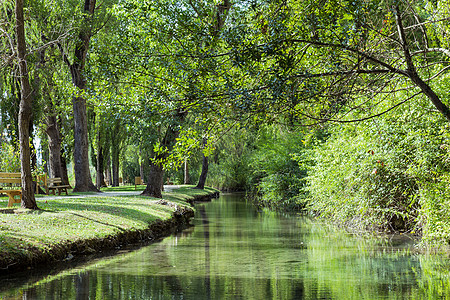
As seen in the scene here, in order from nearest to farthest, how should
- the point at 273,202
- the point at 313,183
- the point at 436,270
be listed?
the point at 436,270, the point at 313,183, the point at 273,202

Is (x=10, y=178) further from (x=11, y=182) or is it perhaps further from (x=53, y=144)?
(x=53, y=144)

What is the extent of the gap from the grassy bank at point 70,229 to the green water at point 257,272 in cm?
67

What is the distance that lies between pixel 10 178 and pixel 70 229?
13.2 feet

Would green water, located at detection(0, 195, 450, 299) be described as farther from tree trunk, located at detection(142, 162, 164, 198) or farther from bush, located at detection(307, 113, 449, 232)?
tree trunk, located at detection(142, 162, 164, 198)

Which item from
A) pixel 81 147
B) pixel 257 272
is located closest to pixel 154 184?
pixel 81 147

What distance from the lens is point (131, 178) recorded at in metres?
52.8

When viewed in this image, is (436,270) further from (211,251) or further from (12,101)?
(12,101)

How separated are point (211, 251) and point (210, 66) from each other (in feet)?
17.8

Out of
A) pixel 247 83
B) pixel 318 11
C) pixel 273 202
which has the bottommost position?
pixel 273 202

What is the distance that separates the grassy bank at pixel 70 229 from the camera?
8.93 metres

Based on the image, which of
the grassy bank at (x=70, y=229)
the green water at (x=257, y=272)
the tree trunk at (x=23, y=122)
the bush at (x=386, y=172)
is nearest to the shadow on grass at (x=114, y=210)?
the grassy bank at (x=70, y=229)

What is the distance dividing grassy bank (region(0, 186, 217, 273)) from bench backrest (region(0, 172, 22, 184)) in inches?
41.2

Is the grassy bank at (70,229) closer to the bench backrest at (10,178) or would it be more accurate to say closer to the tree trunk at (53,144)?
the bench backrest at (10,178)

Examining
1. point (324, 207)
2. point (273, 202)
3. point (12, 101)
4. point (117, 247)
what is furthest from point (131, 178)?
point (117, 247)
